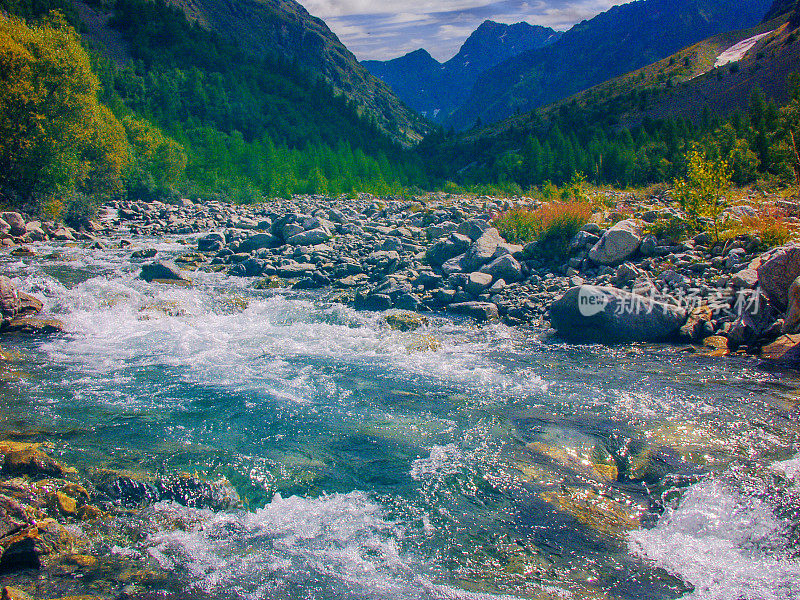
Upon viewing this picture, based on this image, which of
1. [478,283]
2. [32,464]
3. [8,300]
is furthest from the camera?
[478,283]

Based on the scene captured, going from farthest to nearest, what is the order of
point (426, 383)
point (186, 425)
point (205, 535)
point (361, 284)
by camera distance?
1. point (361, 284)
2. point (426, 383)
3. point (186, 425)
4. point (205, 535)

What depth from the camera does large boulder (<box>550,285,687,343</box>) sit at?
10773mm

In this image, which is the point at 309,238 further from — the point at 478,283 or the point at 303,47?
the point at 303,47

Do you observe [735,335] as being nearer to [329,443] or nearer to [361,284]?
[329,443]

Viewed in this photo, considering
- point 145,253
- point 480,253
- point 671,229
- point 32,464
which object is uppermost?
point 671,229

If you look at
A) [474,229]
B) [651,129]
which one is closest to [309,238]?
[474,229]

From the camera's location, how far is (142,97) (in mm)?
64812

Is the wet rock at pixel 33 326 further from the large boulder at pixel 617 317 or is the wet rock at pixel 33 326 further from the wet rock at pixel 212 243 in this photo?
the large boulder at pixel 617 317

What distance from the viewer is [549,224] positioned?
16.4 meters

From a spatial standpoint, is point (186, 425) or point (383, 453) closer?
point (383, 453)

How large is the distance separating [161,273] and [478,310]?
11194 millimetres

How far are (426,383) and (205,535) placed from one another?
510 centimetres

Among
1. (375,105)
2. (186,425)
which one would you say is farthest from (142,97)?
(375,105)

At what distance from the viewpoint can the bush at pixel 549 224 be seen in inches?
629
